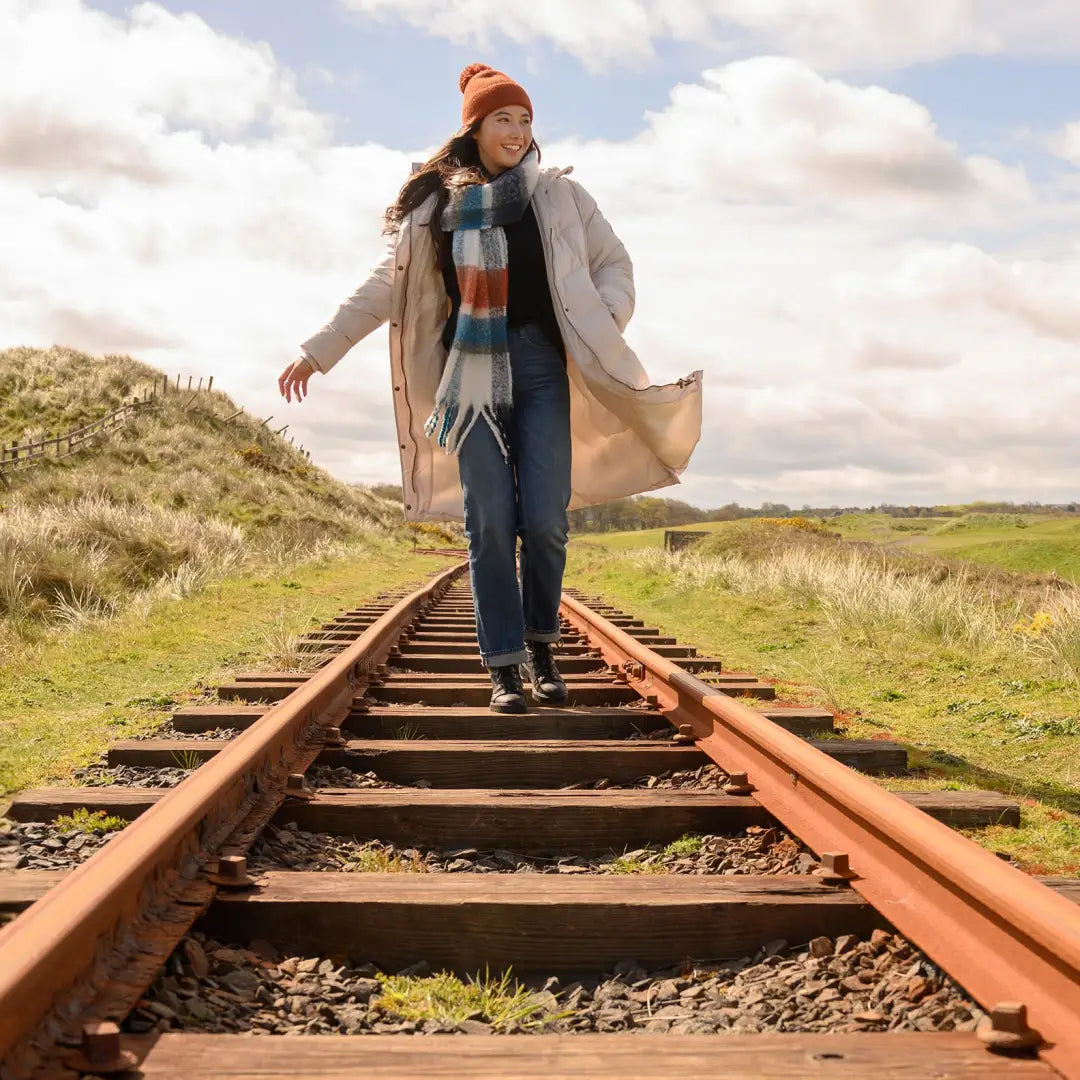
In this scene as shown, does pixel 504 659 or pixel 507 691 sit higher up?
pixel 504 659

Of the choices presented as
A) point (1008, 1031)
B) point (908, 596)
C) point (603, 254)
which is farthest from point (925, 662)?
point (1008, 1031)

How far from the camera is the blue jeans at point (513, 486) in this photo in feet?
14.2

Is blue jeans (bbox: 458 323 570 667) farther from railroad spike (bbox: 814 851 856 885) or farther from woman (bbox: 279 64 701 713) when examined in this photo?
railroad spike (bbox: 814 851 856 885)

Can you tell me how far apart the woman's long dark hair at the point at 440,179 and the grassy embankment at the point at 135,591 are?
2254mm

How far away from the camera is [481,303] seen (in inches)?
166

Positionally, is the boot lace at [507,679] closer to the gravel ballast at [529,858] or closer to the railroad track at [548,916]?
the railroad track at [548,916]

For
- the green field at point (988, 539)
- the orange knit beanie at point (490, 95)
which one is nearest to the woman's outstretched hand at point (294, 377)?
the orange knit beanie at point (490, 95)

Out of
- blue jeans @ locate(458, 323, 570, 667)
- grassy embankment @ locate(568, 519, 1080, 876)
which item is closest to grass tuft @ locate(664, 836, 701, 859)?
grassy embankment @ locate(568, 519, 1080, 876)

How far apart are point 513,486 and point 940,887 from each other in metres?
2.67

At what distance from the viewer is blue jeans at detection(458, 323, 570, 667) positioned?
4.34m

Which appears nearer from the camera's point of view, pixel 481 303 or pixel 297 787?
pixel 297 787

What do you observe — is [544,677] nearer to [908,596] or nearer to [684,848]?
[684,848]

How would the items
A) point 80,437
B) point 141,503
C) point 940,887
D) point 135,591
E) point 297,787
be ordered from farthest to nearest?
1. point 80,437
2. point 141,503
3. point 135,591
4. point 297,787
5. point 940,887

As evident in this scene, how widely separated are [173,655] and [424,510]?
287 centimetres
